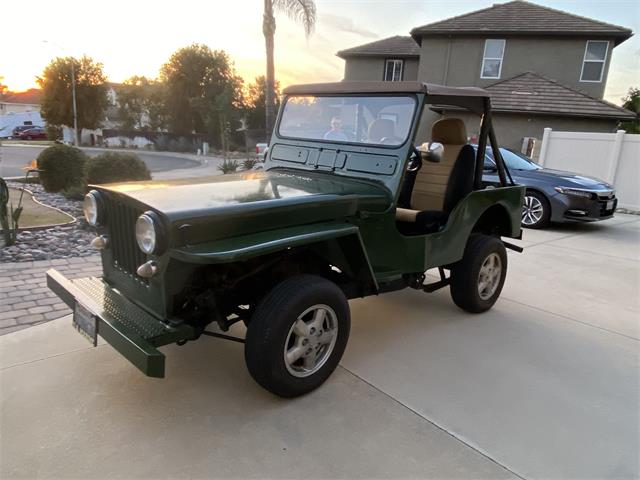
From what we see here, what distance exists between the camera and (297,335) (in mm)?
2693

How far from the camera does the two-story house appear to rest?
1518 centimetres

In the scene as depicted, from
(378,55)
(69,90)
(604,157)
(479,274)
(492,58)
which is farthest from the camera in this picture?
(69,90)

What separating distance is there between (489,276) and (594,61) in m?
16.6

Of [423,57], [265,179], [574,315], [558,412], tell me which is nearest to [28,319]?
[265,179]

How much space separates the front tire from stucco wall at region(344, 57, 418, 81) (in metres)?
20.4

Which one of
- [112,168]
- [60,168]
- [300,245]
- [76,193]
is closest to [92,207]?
[300,245]

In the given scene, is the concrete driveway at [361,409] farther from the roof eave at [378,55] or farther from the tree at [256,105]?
the tree at [256,105]

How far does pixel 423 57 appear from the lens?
1870cm

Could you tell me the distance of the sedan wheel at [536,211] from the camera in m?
8.46

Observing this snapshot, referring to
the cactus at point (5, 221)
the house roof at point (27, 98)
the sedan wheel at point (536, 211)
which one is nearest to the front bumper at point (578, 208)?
the sedan wheel at point (536, 211)

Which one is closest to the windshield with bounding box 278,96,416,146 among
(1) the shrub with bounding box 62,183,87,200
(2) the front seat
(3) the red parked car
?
(2) the front seat

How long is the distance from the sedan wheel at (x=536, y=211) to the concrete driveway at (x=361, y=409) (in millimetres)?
4876

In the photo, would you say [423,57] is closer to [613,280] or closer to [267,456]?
[613,280]

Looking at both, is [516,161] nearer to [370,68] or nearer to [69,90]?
[370,68]
